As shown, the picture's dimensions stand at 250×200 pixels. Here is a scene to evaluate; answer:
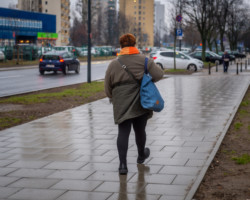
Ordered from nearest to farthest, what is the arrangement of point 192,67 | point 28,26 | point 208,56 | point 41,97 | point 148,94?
1. point 148,94
2. point 41,97
3. point 192,67
4. point 208,56
5. point 28,26

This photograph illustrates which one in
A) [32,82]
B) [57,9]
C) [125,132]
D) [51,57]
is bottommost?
[32,82]

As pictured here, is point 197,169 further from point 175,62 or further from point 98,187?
point 175,62

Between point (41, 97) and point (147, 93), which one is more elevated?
point (147, 93)

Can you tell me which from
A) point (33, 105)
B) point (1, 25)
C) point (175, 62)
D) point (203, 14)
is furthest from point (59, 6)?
point (33, 105)

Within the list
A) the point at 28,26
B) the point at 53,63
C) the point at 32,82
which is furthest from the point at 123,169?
the point at 28,26

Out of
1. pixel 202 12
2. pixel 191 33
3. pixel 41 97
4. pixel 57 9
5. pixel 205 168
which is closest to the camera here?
pixel 205 168

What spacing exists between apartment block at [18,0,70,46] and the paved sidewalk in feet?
324

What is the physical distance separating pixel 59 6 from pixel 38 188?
379ft

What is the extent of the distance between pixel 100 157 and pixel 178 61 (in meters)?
26.8

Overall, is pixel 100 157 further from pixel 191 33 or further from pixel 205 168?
pixel 191 33

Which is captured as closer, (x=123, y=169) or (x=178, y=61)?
(x=123, y=169)

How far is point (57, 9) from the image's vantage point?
385 feet

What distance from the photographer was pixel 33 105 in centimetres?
1292

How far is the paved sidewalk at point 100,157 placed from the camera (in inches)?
197
